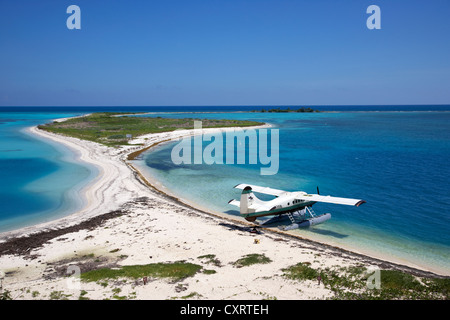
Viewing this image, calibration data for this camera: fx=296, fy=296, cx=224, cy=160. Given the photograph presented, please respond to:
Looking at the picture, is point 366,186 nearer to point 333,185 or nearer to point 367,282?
point 333,185

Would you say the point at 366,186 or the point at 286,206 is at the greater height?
the point at 286,206

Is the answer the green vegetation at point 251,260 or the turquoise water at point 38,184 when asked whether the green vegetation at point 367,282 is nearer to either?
the green vegetation at point 251,260

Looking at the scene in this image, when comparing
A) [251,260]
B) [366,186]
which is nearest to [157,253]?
[251,260]

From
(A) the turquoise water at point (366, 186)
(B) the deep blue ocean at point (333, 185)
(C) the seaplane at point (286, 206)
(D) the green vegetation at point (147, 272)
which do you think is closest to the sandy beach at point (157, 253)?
(D) the green vegetation at point (147, 272)

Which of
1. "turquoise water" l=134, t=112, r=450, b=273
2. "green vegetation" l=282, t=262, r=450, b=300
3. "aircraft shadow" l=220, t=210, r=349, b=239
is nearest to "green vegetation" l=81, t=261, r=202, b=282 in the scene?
"green vegetation" l=282, t=262, r=450, b=300

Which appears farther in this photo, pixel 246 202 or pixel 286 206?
pixel 286 206
